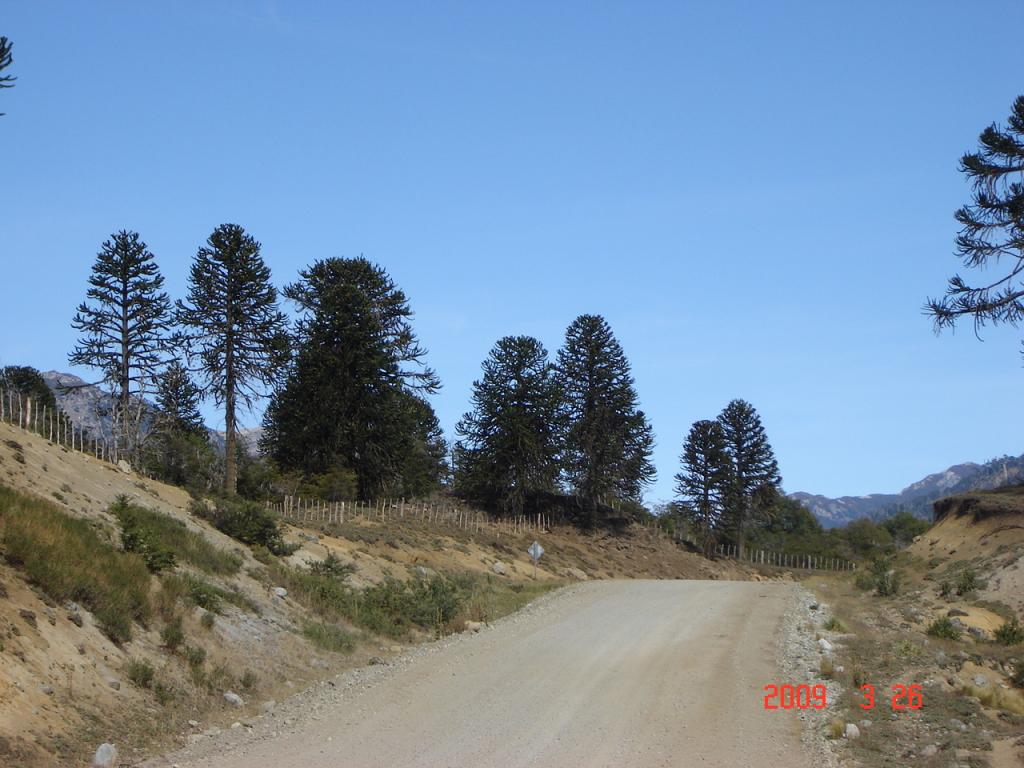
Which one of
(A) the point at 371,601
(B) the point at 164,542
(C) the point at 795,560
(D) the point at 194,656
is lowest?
(C) the point at 795,560

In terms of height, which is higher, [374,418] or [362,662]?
[374,418]

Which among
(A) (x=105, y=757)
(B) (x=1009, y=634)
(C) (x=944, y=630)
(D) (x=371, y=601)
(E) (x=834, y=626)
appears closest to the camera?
(A) (x=105, y=757)

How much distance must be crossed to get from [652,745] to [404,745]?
2.92 metres

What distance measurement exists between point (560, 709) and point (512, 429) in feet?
155

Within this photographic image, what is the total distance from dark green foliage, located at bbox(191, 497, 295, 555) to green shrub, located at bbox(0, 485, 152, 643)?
707 centimetres

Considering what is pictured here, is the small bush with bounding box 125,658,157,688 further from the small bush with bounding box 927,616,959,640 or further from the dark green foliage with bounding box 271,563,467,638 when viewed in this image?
the small bush with bounding box 927,616,959,640

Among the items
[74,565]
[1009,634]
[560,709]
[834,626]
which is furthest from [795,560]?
[74,565]

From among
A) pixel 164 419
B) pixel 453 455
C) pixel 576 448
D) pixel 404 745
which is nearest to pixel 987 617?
pixel 404 745

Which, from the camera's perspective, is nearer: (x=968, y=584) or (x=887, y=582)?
(x=968, y=584)

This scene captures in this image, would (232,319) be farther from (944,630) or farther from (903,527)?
(903,527)

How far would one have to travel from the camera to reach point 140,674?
11867mm

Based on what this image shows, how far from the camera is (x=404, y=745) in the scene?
10.7m

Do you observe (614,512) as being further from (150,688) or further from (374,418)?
(150,688)
